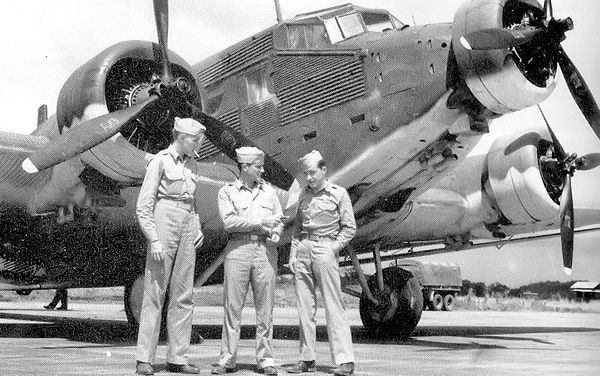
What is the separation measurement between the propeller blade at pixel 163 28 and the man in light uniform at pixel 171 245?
248 centimetres

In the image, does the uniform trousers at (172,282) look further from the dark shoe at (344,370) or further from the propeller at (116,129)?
the propeller at (116,129)

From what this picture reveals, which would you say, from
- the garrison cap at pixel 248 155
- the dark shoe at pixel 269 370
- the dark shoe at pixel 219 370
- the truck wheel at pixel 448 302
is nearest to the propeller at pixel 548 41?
A: the garrison cap at pixel 248 155

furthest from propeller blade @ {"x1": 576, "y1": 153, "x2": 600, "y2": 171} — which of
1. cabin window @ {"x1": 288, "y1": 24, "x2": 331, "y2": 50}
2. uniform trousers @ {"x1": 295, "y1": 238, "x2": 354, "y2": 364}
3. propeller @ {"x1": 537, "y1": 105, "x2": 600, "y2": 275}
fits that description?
uniform trousers @ {"x1": 295, "y1": 238, "x2": 354, "y2": 364}

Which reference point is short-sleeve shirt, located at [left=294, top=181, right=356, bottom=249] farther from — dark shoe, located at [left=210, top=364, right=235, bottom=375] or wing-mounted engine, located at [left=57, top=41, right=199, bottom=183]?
wing-mounted engine, located at [left=57, top=41, right=199, bottom=183]

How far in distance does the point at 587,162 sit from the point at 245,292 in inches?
229

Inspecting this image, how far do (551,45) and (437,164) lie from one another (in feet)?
6.34

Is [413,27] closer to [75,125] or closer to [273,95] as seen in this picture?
[273,95]

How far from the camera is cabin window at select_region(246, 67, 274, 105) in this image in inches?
393

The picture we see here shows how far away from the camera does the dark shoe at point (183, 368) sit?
19.0 ft

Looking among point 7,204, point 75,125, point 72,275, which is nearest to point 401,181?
point 75,125

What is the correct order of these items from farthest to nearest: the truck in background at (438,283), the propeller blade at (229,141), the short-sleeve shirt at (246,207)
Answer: the truck in background at (438,283) < the propeller blade at (229,141) < the short-sleeve shirt at (246,207)

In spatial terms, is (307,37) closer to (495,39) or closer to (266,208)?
(495,39)

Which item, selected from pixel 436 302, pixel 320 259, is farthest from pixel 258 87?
pixel 436 302

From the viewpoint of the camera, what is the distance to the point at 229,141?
8.60 m
